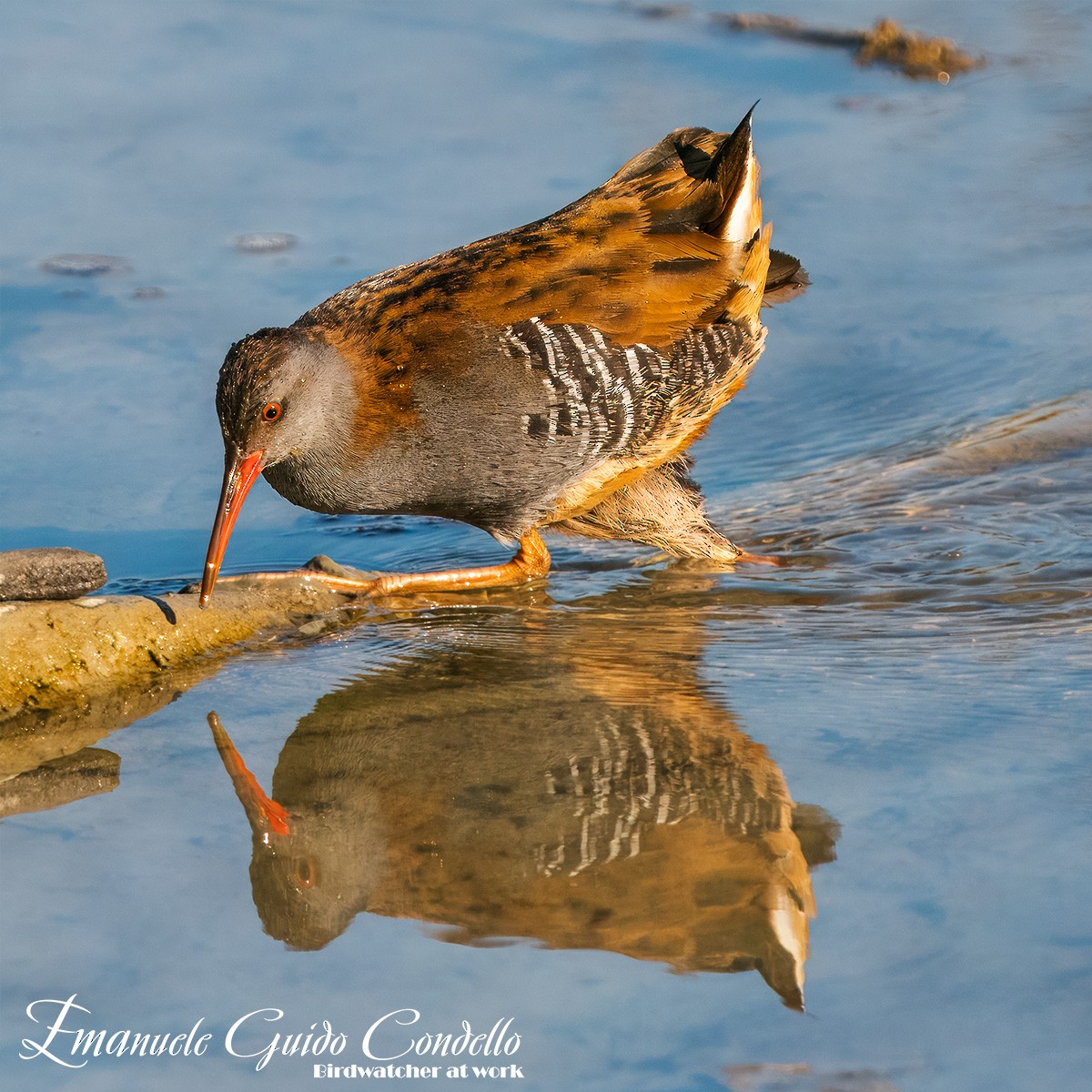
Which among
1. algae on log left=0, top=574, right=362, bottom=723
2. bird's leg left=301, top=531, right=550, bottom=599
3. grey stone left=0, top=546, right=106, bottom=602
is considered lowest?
bird's leg left=301, top=531, right=550, bottom=599

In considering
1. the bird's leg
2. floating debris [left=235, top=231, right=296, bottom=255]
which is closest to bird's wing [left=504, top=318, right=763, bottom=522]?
the bird's leg

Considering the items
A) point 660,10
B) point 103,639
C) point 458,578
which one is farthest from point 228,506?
point 660,10

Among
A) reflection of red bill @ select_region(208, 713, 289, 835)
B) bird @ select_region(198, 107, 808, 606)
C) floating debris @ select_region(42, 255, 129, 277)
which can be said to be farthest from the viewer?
floating debris @ select_region(42, 255, 129, 277)

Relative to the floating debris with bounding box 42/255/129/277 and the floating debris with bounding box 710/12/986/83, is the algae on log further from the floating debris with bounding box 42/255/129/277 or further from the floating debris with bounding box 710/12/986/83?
the floating debris with bounding box 710/12/986/83

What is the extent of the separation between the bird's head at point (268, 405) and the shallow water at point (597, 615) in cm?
56

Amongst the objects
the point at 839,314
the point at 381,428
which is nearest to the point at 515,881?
the point at 381,428

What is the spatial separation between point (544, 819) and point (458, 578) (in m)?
2.19

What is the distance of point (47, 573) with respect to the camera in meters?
5.18

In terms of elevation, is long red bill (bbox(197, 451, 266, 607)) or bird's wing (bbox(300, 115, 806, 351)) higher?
bird's wing (bbox(300, 115, 806, 351))

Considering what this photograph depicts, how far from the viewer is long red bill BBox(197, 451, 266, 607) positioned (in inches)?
211

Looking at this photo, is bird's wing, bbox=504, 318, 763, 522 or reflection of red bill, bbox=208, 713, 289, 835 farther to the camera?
bird's wing, bbox=504, 318, 763, 522

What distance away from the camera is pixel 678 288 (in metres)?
6.07

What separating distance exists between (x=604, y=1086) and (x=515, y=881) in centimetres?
77

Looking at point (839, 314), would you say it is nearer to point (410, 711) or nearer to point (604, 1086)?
point (410, 711)
